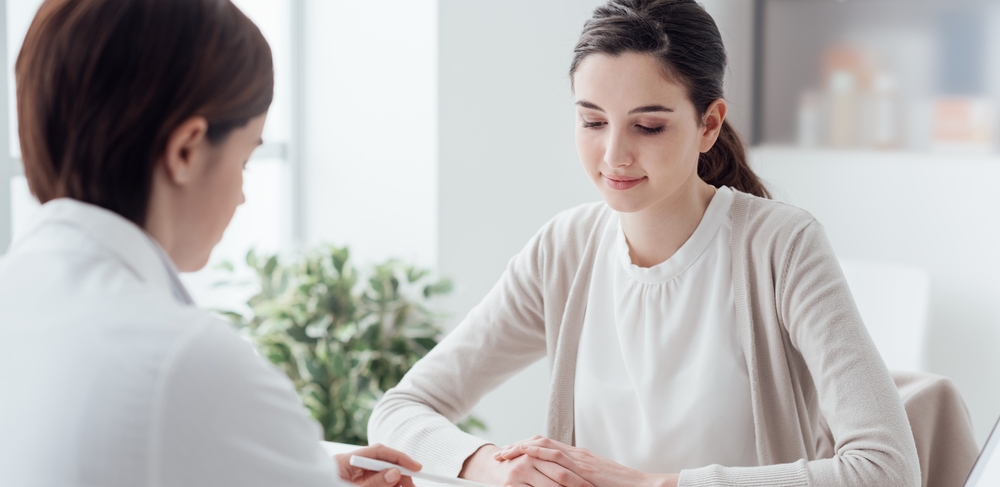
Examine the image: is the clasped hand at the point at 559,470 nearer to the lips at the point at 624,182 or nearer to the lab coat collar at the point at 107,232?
the lips at the point at 624,182

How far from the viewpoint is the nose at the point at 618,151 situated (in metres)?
1.15

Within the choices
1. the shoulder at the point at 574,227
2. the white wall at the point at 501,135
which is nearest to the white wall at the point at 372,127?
the white wall at the point at 501,135

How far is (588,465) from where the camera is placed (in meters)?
1.10

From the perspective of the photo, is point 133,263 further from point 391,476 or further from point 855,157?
point 855,157

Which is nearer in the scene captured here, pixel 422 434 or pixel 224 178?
pixel 224 178

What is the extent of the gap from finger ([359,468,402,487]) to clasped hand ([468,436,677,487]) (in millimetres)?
171

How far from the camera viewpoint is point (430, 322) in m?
2.36

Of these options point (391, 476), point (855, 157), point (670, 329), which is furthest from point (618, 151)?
point (855, 157)

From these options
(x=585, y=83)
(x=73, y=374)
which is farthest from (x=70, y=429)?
(x=585, y=83)

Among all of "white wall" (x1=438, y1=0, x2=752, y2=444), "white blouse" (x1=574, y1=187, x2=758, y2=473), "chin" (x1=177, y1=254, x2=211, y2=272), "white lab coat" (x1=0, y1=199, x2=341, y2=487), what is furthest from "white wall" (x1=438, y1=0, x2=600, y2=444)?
"white lab coat" (x1=0, y1=199, x2=341, y2=487)

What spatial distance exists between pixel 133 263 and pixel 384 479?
1.69ft

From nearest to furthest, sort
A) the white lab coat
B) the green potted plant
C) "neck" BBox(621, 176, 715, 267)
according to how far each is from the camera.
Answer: the white lab coat < "neck" BBox(621, 176, 715, 267) < the green potted plant

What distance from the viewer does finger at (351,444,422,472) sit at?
1035 millimetres

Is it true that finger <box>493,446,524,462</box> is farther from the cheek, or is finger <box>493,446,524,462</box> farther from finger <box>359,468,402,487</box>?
the cheek
